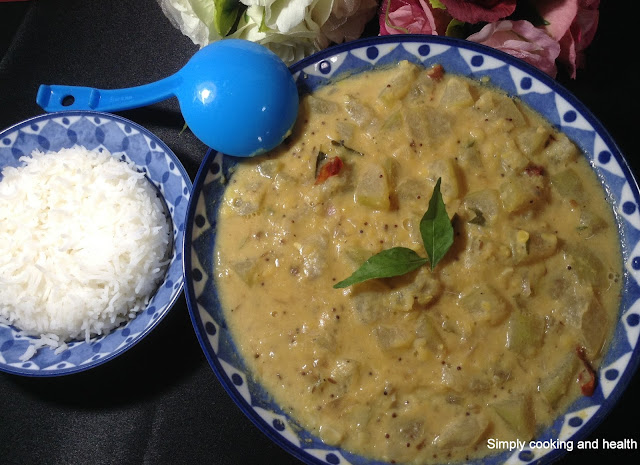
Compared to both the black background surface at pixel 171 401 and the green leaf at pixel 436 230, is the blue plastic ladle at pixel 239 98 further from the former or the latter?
the green leaf at pixel 436 230

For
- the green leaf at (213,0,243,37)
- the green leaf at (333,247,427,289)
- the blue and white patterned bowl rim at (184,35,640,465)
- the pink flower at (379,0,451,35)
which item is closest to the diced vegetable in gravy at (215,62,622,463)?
the blue and white patterned bowl rim at (184,35,640,465)

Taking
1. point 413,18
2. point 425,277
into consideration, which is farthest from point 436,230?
point 413,18

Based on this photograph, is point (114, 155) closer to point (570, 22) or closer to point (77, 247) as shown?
point (77, 247)

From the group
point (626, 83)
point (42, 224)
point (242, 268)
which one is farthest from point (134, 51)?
point (626, 83)

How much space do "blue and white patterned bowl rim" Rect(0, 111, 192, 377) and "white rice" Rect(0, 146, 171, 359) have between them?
0.18 ft

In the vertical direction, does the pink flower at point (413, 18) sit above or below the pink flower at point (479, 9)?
below

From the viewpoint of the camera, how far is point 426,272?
1.90m

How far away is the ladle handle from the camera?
88.2 inches

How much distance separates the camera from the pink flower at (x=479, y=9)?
200 cm

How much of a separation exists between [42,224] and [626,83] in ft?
9.50

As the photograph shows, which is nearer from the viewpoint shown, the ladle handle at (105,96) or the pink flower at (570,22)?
the pink flower at (570,22)

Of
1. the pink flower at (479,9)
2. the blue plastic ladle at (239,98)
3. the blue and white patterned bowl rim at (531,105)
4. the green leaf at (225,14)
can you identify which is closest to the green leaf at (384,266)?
the blue and white patterned bowl rim at (531,105)

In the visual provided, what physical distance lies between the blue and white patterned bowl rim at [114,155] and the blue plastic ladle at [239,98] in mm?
333

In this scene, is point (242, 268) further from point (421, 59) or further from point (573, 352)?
point (573, 352)
